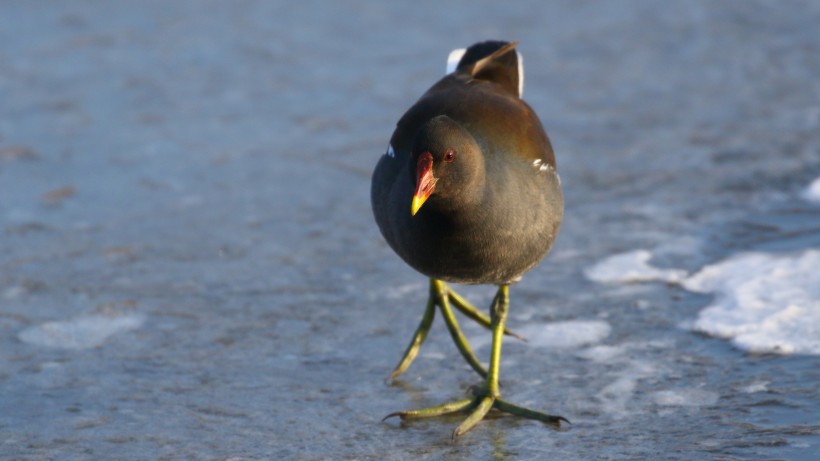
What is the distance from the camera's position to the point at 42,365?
442 cm

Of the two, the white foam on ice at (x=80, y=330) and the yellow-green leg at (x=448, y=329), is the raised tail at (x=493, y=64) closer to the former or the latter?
the yellow-green leg at (x=448, y=329)

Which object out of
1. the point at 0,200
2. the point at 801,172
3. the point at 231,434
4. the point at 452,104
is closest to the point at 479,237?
the point at 452,104

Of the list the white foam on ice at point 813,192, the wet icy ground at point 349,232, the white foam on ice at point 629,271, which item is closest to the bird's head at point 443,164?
the wet icy ground at point 349,232

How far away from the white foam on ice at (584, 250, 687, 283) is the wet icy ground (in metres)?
0.02

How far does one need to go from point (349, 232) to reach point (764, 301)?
83.6 inches

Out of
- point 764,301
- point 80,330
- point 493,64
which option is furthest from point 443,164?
point 80,330

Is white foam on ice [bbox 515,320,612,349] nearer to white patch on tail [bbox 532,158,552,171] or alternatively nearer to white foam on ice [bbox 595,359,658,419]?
white foam on ice [bbox 595,359,658,419]

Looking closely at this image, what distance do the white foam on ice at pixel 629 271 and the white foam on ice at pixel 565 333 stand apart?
49 cm

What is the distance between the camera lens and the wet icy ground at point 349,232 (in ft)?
12.9

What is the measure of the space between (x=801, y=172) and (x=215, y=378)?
3.49 m

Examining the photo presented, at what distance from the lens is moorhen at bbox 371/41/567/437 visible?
367 cm

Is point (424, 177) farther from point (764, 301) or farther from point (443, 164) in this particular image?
point (764, 301)

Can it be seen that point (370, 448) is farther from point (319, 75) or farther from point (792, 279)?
point (319, 75)

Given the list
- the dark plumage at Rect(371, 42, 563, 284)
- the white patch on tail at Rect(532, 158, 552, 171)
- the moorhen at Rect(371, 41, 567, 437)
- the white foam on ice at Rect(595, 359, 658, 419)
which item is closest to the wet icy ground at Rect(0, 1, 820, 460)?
the white foam on ice at Rect(595, 359, 658, 419)
